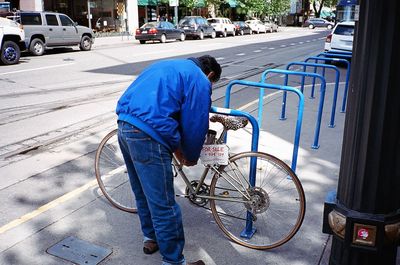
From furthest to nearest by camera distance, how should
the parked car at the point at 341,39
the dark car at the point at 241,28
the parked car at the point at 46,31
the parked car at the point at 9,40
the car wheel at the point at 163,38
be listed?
the dark car at the point at 241,28 < the car wheel at the point at 163,38 < the parked car at the point at 46,31 < the parked car at the point at 341,39 < the parked car at the point at 9,40

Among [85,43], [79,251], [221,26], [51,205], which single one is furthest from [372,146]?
[221,26]

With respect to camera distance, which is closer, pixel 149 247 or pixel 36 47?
pixel 149 247

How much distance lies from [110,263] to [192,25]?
96.4 feet

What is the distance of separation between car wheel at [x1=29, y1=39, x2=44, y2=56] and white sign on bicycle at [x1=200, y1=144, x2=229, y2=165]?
1688 cm

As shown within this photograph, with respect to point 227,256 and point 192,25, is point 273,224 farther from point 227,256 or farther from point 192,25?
point 192,25

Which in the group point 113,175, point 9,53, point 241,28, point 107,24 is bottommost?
point 113,175

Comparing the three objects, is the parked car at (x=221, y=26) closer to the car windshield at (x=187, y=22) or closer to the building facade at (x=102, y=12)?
the car windshield at (x=187, y=22)

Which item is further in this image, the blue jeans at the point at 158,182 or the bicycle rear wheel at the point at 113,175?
the bicycle rear wheel at the point at 113,175

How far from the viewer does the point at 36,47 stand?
60.8 ft

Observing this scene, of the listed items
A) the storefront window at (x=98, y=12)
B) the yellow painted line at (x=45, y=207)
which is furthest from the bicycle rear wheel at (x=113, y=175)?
the storefront window at (x=98, y=12)

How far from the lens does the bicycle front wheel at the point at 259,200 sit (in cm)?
342

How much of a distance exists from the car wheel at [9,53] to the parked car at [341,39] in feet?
37.5

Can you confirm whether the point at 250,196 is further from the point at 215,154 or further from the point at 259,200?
the point at 215,154

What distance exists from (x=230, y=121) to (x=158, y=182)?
0.92m
